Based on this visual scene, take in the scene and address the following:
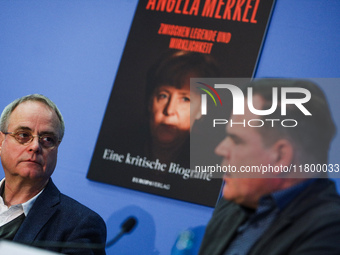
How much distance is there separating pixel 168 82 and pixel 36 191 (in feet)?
3.71

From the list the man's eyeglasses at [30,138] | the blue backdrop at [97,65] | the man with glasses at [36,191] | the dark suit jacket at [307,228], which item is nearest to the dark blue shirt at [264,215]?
the dark suit jacket at [307,228]

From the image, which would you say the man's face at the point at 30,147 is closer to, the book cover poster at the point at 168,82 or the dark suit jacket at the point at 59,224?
the dark suit jacket at the point at 59,224

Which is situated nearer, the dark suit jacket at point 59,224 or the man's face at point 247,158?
the man's face at point 247,158

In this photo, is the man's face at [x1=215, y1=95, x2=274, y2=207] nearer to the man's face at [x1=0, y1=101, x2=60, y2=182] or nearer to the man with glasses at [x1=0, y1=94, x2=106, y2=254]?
the man with glasses at [x1=0, y1=94, x2=106, y2=254]

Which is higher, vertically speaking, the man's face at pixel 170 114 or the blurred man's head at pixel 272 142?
the man's face at pixel 170 114

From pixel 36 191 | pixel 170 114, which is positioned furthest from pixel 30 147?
pixel 170 114

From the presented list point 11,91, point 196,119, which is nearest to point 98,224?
point 196,119

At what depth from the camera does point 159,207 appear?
300 centimetres

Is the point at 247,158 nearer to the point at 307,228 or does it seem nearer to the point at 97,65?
the point at 307,228

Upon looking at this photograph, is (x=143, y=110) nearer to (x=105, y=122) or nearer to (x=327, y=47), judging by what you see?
(x=105, y=122)

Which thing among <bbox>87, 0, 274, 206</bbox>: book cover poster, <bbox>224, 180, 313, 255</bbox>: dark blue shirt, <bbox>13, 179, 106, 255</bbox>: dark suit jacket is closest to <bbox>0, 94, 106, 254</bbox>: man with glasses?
<bbox>13, 179, 106, 255</bbox>: dark suit jacket

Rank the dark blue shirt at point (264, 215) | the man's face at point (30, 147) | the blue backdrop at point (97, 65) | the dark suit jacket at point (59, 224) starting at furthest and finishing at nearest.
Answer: the blue backdrop at point (97, 65) < the man's face at point (30, 147) < the dark suit jacket at point (59, 224) < the dark blue shirt at point (264, 215)

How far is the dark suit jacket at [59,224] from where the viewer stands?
231cm

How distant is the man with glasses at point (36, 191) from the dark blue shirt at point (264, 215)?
91 cm
